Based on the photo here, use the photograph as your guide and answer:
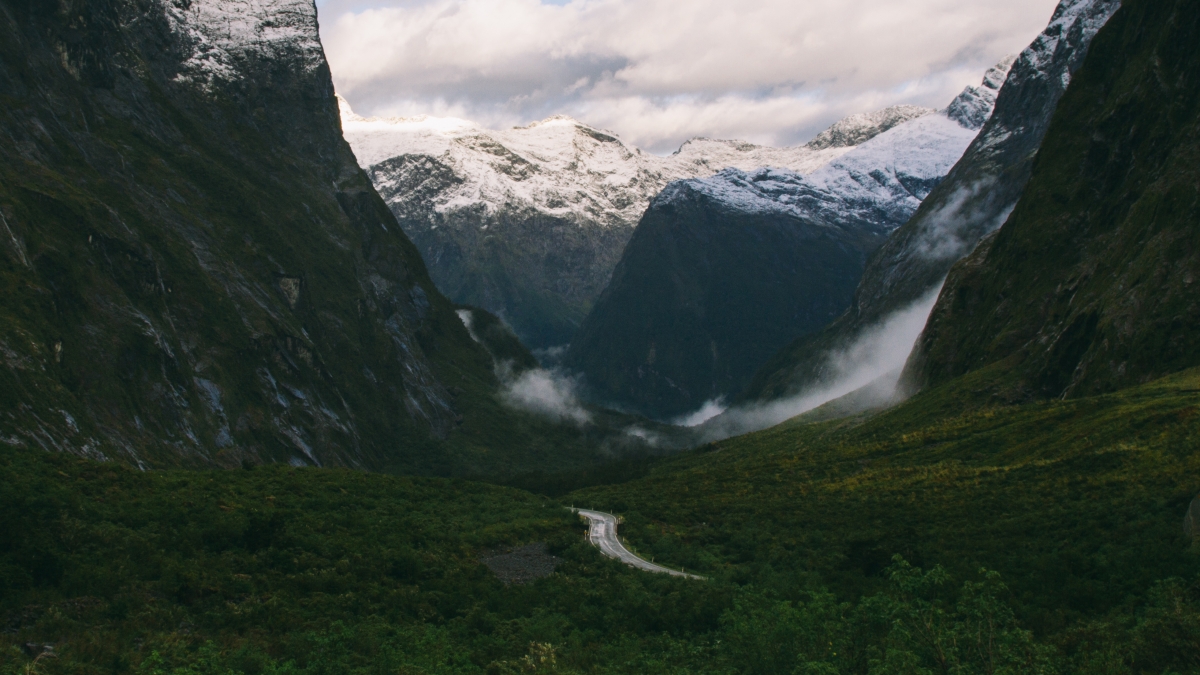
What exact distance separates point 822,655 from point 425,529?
3595 cm

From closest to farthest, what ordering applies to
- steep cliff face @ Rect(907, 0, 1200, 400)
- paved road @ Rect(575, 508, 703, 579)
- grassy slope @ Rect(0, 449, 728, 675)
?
grassy slope @ Rect(0, 449, 728, 675), paved road @ Rect(575, 508, 703, 579), steep cliff face @ Rect(907, 0, 1200, 400)

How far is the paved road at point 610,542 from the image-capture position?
6719 centimetres

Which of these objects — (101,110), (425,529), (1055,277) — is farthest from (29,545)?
(101,110)

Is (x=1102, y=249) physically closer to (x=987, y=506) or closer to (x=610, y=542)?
(x=987, y=506)

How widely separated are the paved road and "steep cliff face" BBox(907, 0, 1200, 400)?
57.4 m

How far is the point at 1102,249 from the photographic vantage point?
132125 mm

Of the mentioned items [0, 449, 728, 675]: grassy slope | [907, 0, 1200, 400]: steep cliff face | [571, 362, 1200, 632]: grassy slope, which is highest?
[907, 0, 1200, 400]: steep cliff face

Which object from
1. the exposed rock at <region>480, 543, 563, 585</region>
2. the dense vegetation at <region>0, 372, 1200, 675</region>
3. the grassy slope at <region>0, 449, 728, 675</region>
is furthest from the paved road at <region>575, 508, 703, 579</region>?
the exposed rock at <region>480, 543, 563, 585</region>

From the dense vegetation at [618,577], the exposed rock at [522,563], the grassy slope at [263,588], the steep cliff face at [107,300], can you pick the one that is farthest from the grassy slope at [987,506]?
the steep cliff face at [107,300]

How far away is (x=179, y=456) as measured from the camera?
132375 mm

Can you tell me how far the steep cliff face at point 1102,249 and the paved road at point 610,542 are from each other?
57.4 meters

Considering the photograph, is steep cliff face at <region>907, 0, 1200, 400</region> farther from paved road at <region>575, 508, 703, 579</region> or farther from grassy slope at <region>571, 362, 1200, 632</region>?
paved road at <region>575, 508, 703, 579</region>

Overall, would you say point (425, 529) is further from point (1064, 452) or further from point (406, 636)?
point (1064, 452)

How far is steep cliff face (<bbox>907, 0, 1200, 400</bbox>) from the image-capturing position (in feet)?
340
